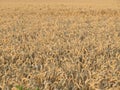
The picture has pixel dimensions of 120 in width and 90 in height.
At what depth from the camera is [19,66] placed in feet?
16.8

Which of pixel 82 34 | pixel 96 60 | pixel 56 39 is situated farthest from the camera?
pixel 82 34

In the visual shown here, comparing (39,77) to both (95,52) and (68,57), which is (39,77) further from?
(95,52)

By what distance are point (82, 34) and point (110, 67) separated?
125 inches

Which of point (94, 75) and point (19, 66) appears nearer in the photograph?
point (94, 75)

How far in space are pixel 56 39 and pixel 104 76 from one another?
3.00 metres

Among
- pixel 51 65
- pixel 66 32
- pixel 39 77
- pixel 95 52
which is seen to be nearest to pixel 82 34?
pixel 66 32

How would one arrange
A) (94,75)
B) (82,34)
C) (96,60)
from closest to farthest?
(94,75) < (96,60) < (82,34)

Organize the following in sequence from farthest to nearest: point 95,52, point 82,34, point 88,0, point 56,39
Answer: point 88,0 < point 82,34 < point 56,39 < point 95,52

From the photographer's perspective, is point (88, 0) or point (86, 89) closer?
point (86, 89)

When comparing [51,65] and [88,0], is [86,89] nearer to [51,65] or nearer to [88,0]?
[51,65]

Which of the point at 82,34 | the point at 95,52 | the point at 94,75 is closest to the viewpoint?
the point at 94,75

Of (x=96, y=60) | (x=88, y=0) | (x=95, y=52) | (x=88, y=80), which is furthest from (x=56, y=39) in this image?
(x=88, y=0)

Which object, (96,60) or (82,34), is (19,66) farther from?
(82,34)

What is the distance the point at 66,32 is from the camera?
8539 millimetres
